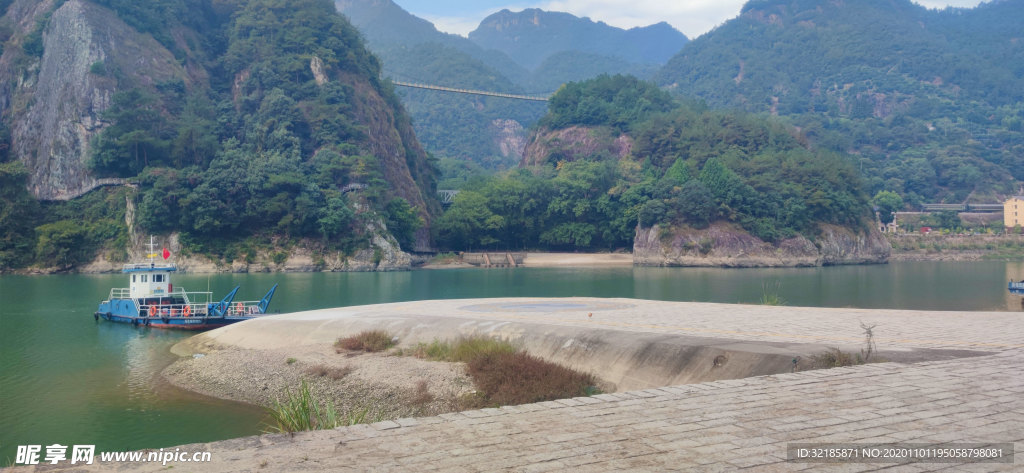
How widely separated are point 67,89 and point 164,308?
78.9 m

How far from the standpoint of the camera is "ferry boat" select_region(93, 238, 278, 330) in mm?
35625

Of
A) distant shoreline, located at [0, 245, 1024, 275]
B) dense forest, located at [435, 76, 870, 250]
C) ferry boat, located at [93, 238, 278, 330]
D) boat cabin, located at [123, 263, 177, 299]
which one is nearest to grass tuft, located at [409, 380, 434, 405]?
ferry boat, located at [93, 238, 278, 330]

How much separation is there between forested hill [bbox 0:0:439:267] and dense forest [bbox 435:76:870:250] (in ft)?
43.3

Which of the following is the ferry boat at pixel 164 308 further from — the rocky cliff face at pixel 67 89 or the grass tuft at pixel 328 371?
the rocky cliff face at pixel 67 89

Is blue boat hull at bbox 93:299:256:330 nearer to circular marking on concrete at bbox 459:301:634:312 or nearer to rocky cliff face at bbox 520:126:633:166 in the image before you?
circular marking on concrete at bbox 459:301:634:312

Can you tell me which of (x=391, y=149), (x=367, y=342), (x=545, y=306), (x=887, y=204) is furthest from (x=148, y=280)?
(x=887, y=204)

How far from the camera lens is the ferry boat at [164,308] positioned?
117 ft

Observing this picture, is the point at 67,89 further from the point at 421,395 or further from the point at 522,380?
the point at 522,380

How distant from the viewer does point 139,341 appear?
31.4m

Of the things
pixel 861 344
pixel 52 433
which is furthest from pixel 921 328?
pixel 52 433

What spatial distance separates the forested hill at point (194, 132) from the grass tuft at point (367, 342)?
72.1 metres

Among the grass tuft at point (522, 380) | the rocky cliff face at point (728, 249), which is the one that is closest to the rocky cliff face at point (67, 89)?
the rocky cliff face at point (728, 249)

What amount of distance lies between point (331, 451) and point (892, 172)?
175 meters

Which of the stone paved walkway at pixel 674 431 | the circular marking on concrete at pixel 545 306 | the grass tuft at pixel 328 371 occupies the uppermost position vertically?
the stone paved walkway at pixel 674 431
